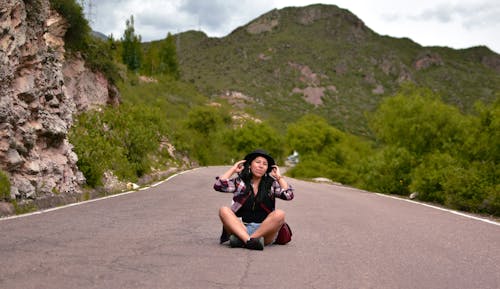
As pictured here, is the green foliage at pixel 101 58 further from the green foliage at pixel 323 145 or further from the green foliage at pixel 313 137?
the green foliage at pixel 313 137

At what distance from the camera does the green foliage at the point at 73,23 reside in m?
28.4

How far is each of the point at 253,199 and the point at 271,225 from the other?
0.46m

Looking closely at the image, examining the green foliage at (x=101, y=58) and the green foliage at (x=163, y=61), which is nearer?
the green foliage at (x=101, y=58)

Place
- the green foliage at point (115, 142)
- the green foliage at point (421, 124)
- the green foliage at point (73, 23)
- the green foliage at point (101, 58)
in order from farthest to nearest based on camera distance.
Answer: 1. the green foliage at point (101, 58)
2. the green foliage at point (73, 23)
3. the green foliage at point (421, 124)
4. the green foliage at point (115, 142)

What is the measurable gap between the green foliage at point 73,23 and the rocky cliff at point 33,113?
39.7 ft

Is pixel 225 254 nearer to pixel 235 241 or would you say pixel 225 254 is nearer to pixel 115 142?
pixel 235 241

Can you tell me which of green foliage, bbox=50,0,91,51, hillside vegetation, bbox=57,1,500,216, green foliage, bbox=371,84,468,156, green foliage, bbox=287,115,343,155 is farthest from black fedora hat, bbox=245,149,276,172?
green foliage, bbox=287,115,343,155

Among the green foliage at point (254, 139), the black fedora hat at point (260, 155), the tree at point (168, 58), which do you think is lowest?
the green foliage at point (254, 139)

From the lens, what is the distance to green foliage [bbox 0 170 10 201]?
11261 millimetres

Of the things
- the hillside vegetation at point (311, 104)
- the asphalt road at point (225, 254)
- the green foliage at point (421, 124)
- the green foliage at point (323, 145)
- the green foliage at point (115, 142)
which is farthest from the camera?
the green foliage at point (323, 145)

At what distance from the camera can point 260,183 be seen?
301 inches

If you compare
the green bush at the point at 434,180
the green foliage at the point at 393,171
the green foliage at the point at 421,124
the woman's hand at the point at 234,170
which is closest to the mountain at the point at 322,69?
the green foliage at the point at 421,124

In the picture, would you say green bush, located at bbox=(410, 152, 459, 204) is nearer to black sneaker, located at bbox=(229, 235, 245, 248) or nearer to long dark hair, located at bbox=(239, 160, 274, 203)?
long dark hair, located at bbox=(239, 160, 274, 203)

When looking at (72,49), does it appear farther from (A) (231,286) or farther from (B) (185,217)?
(A) (231,286)
